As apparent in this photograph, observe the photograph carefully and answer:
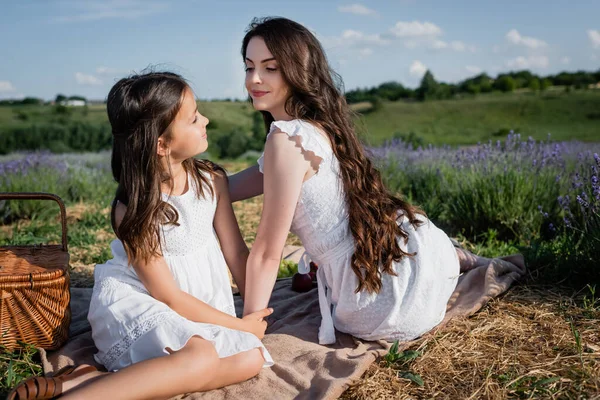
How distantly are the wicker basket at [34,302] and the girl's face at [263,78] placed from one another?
→ 1254 mm

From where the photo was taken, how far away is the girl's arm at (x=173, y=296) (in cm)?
249

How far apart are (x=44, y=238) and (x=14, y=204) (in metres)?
1.30

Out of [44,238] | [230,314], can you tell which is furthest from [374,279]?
[44,238]

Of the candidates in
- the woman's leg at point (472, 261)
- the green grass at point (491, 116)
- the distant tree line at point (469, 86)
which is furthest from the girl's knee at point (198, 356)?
the distant tree line at point (469, 86)

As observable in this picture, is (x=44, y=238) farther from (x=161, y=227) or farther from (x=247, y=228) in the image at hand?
(x=161, y=227)

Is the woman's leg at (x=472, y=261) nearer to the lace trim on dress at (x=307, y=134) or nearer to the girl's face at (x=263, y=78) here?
the lace trim on dress at (x=307, y=134)

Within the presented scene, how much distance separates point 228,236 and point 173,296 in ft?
1.68

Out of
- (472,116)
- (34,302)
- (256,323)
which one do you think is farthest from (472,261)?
(472,116)

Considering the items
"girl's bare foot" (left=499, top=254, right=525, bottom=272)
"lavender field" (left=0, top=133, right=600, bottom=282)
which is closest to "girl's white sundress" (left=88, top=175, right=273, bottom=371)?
"lavender field" (left=0, top=133, right=600, bottom=282)

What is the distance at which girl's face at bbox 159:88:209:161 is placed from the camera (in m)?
2.60

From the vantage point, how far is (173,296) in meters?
2.49

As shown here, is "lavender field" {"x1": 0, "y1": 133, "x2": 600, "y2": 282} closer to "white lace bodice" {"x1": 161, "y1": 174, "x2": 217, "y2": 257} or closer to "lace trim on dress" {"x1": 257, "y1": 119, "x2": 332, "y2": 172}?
"lace trim on dress" {"x1": 257, "y1": 119, "x2": 332, "y2": 172}

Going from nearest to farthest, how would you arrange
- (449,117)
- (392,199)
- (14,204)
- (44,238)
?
(392,199) → (44,238) → (14,204) → (449,117)

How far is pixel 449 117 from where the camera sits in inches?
844
